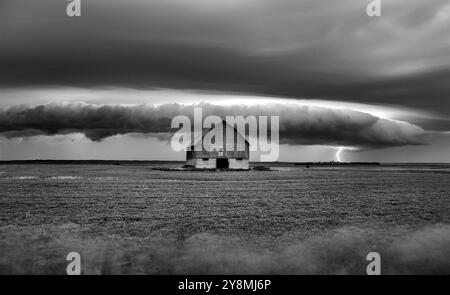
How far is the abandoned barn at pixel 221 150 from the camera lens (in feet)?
236

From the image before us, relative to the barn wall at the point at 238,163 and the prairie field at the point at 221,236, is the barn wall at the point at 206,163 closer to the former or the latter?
the barn wall at the point at 238,163

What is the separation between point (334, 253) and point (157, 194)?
19.2 metres

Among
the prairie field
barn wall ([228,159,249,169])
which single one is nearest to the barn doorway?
barn wall ([228,159,249,169])

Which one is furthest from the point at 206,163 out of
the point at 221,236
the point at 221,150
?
the point at 221,236

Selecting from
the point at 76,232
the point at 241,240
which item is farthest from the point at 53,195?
the point at 241,240

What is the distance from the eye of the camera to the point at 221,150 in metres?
72.1

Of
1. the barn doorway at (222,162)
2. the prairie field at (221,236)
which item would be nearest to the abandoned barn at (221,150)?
the barn doorway at (222,162)

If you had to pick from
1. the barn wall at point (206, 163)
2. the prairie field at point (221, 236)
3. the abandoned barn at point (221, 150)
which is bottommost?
the prairie field at point (221, 236)

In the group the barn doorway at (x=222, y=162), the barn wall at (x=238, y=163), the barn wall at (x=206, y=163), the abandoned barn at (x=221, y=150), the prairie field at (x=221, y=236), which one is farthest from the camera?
the barn doorway at (x=222, y=162)

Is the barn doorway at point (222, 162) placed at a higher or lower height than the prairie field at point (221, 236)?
higher

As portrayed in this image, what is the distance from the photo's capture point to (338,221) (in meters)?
19.0

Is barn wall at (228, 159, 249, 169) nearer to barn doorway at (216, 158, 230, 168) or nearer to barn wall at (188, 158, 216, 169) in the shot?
barn doorway at (216, 158, 230, 168)

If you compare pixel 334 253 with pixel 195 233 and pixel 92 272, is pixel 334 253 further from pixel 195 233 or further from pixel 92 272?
pixel 92 272
